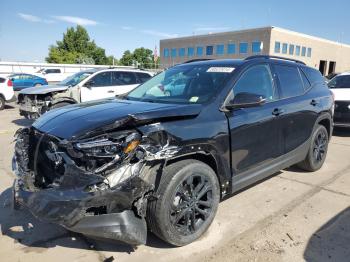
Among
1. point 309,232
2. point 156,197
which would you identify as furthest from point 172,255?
point 309,232

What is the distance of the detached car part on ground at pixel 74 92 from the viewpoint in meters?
10.3

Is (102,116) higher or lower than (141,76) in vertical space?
lower

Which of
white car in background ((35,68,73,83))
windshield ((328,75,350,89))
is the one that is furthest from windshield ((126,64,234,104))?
white car in background ((35,68,73,83))

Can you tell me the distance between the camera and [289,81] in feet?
16.3

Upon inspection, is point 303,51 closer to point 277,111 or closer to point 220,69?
point 277,111

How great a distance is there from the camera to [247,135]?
13.0 ft

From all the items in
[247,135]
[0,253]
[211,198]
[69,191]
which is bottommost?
[0,253]

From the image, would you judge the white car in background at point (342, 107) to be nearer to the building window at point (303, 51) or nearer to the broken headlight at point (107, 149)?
the broken headlight at point (107, 149)

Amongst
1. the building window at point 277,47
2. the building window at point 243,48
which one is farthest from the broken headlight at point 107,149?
the building window at point 243,48

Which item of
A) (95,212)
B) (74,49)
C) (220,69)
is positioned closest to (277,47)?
(74,49)

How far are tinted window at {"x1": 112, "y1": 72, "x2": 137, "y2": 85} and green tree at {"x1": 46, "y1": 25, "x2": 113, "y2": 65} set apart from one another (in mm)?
62315

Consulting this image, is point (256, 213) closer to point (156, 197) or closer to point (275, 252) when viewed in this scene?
point (275, 252)

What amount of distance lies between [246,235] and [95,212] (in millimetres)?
1699

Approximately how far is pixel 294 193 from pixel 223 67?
2107 millimetres
